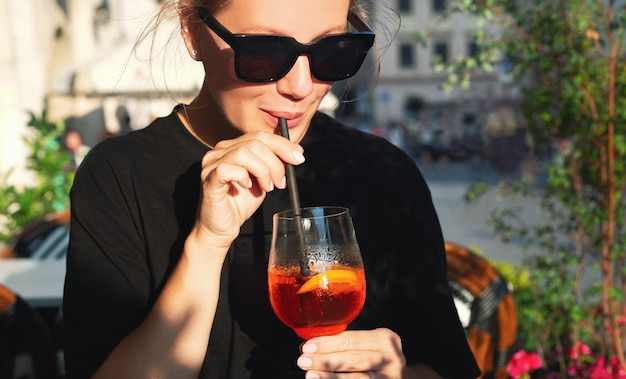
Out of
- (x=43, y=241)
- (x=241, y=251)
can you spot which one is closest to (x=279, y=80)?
(x=241, y=251)

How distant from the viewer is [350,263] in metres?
1.31

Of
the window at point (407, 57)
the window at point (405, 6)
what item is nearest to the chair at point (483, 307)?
the window at point (405, 6)

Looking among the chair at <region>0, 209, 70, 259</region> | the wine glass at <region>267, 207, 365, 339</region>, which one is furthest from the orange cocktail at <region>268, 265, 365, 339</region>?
the chair at <region>0, 209, 70, 259</region>

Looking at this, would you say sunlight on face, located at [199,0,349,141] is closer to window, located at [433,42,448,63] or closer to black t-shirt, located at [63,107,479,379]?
black t-shirt, located at [63,107,479,379]

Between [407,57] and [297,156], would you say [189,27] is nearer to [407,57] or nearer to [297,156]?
[297,156]

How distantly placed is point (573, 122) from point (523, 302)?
3.17 feet

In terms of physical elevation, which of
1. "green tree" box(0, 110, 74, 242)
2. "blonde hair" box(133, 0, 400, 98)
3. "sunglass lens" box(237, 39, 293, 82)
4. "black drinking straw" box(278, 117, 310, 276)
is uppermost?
"blonde hair" box(133, 0, 400, 98)

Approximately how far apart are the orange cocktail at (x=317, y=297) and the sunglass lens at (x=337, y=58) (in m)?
0.38

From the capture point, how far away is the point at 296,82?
144 centimetres

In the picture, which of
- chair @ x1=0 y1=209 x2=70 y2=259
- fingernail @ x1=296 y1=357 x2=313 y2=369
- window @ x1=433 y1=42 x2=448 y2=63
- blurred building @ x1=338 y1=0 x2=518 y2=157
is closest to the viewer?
fingernail @ x1=296 y1=357 x2=313 y2=369

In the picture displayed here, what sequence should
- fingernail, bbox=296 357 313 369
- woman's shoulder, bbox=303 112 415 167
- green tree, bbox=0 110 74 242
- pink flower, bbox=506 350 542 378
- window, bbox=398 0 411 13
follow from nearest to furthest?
fingernail, bbox=296 357 313 369 < woman's shoulder, bbox=303 112 415 167 < pink flower, bbox=506 350 542 378 < green tree, bbox=0 110 74 242 < window, bbox=398 0 411 13

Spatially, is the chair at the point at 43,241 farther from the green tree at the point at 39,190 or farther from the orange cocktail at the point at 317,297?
the orange cocktail at the point at 317,297

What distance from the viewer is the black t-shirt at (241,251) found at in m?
1.43

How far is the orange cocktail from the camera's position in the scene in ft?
4.18
